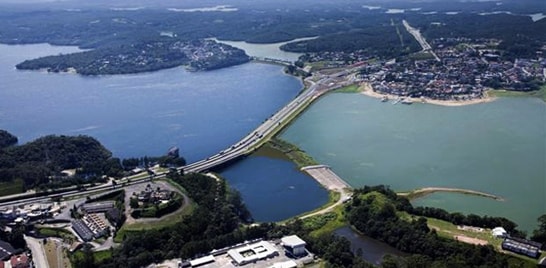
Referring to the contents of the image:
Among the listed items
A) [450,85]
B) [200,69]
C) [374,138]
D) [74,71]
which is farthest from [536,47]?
[74,71]

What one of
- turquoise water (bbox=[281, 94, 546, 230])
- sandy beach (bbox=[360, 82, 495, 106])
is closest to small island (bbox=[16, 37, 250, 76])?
sandy beach (bbox=[360, 82, 495, 106])

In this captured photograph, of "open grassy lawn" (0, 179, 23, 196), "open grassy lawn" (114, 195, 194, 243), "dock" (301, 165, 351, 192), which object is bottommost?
"open grassy lawn" (0, 179, 23, 196)

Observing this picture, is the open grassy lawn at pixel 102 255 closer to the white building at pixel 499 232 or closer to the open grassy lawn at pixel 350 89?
the white building at pixel 499 232

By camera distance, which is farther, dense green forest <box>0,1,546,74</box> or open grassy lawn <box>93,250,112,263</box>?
dense green forest <box>0,1,546,74</box>

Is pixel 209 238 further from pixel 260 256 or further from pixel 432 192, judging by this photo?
pixel 432 192

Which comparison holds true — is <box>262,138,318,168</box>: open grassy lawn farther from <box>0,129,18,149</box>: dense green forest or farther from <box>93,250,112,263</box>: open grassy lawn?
<box>0,129,18,149</box>: dense green forest
